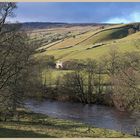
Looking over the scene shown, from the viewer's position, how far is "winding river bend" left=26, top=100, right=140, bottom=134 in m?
51.3

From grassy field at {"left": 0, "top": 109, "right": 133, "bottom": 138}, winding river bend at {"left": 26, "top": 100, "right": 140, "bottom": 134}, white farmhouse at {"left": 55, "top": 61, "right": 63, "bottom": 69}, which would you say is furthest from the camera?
white farmhouse at {"left": 55, "top": 61, "right": 63, "bottom": 69}

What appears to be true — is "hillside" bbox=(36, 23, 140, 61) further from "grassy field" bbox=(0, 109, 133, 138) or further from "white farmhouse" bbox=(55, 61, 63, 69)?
"grassy field" bbox=(0, 109, 133, 138)

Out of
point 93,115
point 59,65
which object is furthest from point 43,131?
point 59,65

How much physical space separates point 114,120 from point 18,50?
26060mm

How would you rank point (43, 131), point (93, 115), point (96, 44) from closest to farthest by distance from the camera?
point (43, 131)
point (93, 115)
point (96, 44)

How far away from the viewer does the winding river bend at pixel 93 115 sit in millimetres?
51259

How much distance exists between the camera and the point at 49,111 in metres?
64.2

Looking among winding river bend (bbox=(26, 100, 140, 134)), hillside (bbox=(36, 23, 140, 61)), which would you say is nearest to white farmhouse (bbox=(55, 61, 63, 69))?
hillside (bbox=(36, 23, 140, 61))

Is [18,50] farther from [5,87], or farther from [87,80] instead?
[87,80]

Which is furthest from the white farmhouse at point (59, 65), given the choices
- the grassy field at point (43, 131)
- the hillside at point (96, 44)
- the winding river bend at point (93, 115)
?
the grassy field at point (43, 131)

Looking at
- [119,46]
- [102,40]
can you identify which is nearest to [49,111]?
[119,46]

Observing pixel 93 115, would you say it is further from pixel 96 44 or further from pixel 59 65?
pixel 96 44

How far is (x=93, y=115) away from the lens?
60.9 metres

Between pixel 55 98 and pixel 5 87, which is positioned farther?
pixel 55 98
